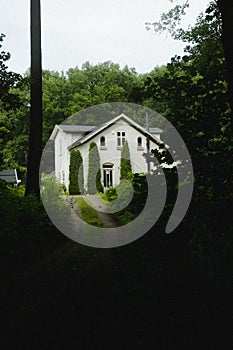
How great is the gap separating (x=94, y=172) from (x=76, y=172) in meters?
1.37

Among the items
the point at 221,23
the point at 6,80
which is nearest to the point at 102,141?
the point at 6,80

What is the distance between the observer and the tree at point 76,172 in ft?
93.4

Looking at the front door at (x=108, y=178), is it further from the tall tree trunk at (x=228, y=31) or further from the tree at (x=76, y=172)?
the tall tree trunk at (x=228, y=31)

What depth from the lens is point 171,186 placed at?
13.9 feet

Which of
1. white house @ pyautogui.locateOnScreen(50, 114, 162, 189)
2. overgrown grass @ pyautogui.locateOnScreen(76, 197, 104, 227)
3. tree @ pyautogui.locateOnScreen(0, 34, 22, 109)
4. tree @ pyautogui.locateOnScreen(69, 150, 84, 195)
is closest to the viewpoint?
tree @ pyautogui.locateOnScreen(0, 34, 22, 109)

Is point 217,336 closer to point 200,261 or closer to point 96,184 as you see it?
point 200,261

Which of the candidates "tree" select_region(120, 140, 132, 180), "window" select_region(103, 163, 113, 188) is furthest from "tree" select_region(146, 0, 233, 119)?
"window" select_region(103, 163, 113, 188)

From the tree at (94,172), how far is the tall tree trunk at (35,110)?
16.7 m

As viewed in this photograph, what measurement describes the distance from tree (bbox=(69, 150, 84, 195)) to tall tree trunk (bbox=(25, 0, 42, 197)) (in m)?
17.3

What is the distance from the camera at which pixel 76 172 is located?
93.8ft

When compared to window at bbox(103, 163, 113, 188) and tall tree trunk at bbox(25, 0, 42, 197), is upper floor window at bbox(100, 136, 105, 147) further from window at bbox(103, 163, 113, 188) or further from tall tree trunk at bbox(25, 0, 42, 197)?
tall tree trunk at bbox(25, 0, 42, 197)

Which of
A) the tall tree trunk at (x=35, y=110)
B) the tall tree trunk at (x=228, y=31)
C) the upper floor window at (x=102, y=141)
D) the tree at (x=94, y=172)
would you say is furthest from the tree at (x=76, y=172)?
the tall tree trunk at (x=228, y=31)

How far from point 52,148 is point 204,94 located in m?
40.9

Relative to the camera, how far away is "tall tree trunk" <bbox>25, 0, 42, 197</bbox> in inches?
418
